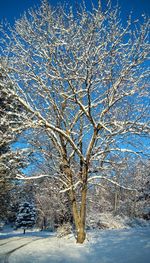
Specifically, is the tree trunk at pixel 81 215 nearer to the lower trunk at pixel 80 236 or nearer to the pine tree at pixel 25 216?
the lower trunk at pixel 80 236

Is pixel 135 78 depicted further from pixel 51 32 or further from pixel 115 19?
pixel 51 32

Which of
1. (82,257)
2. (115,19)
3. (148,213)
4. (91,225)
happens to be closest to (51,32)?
(115,19)

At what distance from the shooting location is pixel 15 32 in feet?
38.1

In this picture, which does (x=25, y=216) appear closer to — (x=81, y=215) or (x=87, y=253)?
(x=81, y=215)

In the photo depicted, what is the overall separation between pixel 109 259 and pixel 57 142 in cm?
564

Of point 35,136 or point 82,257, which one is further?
point 35,136

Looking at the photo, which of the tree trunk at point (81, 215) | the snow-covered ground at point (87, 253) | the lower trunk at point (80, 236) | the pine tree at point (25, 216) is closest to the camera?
the snow-covered ground at point (87, 253)

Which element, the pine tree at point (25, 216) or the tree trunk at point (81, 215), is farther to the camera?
the pine tree at point (25, 216)

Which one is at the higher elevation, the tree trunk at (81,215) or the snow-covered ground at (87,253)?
the tree trunk at (81,215)

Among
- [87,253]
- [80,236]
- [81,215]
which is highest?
[81,215]

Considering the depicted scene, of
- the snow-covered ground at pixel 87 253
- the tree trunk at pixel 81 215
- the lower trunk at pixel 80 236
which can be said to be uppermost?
the tree trunk at pixel 81 215

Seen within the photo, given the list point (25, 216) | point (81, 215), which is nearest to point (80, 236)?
point (81, 215)

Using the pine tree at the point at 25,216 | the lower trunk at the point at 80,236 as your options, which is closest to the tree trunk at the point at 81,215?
the lower trunk at the point at 80,236

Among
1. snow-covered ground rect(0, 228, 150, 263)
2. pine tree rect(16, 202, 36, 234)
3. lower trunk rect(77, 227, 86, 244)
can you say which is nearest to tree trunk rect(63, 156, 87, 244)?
lower trunk rect(77, 227, 86, 244)
